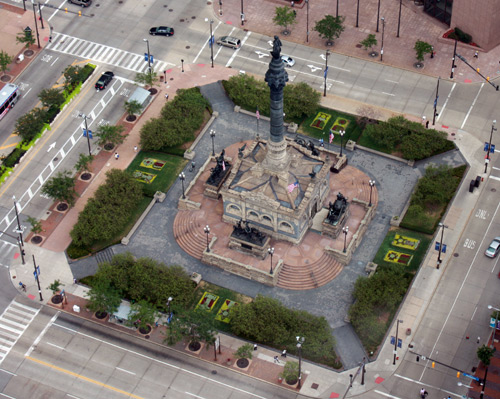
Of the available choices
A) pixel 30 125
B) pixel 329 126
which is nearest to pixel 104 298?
pixel 30 125

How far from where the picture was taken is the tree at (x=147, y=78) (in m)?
186

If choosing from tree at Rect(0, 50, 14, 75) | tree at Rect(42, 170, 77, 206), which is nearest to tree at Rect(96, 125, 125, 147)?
tree at Rect(42, 170, 77, 206)

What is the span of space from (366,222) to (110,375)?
44966 mm

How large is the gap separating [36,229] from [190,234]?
23.0 m

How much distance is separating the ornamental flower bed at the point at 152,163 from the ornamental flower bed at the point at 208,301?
27.1m

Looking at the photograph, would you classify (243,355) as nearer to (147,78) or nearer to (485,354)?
(485,354)

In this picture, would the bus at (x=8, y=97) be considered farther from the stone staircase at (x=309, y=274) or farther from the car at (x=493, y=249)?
the car at (x=493, y=249)

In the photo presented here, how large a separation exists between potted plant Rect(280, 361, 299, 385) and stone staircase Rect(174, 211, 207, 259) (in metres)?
25.4

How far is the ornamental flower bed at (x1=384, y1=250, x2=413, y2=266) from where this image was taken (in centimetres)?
16188

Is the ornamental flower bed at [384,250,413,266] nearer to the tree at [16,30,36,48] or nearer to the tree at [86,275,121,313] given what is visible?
the tree at [86,275,121,313]

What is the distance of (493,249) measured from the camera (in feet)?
528

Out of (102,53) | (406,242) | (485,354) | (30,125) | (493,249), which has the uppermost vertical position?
(102,53)

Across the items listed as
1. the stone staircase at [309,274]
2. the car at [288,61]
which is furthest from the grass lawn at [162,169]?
the car at [288,61]

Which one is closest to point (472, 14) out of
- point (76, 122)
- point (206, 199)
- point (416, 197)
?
point (416, 197)
